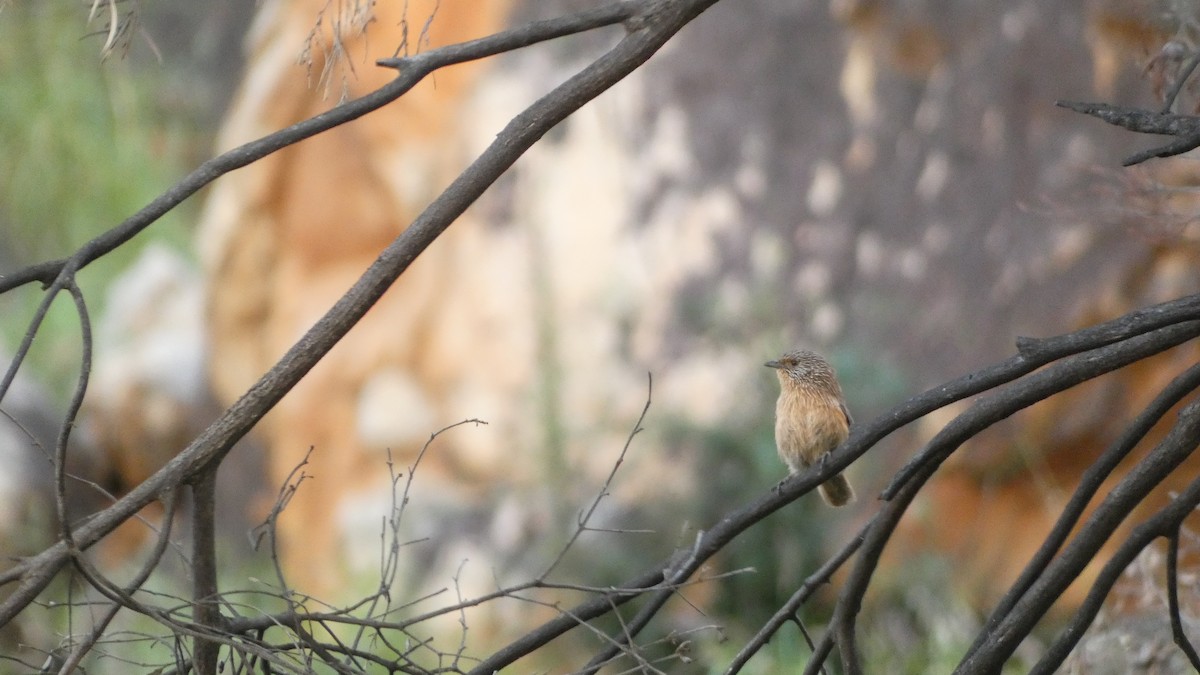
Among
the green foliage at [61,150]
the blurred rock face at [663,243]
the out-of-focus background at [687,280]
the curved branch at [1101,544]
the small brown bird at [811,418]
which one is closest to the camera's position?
the curved branch at [1101,544]

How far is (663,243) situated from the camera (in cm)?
799

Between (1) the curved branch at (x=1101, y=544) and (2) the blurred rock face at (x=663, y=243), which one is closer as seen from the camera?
(1) the curved branch at (x=1101, y=544)

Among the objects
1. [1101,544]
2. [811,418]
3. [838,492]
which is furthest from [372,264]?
[838,492]

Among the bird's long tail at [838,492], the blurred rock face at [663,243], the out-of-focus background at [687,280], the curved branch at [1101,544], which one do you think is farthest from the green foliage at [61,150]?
the curved branch at [1101,544]

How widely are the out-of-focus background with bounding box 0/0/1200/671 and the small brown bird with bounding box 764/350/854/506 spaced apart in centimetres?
100

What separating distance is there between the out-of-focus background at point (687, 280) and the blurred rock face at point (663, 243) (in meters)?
0.02

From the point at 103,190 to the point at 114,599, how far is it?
10919mm

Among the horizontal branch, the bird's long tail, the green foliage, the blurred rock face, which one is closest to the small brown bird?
the bird's long tail

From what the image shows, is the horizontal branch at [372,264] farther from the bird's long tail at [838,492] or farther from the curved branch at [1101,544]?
the bird's long tail at [838,492]

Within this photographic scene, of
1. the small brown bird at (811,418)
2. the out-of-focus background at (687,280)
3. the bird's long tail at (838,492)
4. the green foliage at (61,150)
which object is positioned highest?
the green foliage at (61,150)

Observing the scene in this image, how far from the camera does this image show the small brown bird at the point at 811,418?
3.89 metres

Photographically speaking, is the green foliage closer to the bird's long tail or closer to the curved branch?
the bird's long tail

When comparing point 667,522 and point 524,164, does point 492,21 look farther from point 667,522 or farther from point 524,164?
point 667,522

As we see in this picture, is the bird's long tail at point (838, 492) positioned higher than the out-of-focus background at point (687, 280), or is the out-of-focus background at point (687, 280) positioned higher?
the out-of-focus background at point (687, 280)
